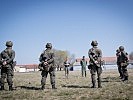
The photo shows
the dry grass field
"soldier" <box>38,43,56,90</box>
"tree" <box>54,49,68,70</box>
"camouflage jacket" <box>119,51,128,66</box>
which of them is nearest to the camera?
the dry grass field

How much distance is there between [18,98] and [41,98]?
976 millimetres

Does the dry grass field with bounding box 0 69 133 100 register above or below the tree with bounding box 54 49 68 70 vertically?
below

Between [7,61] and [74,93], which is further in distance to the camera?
[7,61]

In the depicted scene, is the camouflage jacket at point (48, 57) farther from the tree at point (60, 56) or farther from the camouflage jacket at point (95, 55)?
the tree at point (60, 56)

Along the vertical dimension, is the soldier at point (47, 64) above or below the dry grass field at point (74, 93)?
above

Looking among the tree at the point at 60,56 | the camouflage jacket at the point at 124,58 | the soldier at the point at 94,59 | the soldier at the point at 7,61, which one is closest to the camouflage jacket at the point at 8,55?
the soldier at the point at 7,61

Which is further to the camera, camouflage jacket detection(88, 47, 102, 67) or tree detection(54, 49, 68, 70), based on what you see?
tree detection(54, 49, 68, 70)

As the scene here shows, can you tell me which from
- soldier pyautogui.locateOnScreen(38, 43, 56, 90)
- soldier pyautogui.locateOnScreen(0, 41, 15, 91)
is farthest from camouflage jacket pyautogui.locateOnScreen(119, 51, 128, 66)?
soldier pyautogui.locateOnScreen(0, 41, 15, 91)

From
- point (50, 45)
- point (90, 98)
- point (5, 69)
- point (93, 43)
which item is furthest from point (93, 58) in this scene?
point (5, 69)

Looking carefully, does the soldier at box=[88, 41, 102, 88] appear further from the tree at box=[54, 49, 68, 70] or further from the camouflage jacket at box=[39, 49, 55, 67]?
the tree at box=[54, 49, 68, 70]

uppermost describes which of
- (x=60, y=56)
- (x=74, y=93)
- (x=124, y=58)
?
(x=60, y=56)

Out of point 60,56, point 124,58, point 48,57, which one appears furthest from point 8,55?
point 60,56

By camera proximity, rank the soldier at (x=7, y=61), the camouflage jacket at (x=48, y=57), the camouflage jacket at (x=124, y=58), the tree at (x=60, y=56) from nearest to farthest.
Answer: the soldier at (x=7, y=61)
the camouflage jacket at (x=48, y=57)
the camouflage jacket at (x=124, y=58)
the tree at (x=60, y=56)

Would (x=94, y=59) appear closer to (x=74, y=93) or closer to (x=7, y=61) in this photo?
(x=74, y=93)
